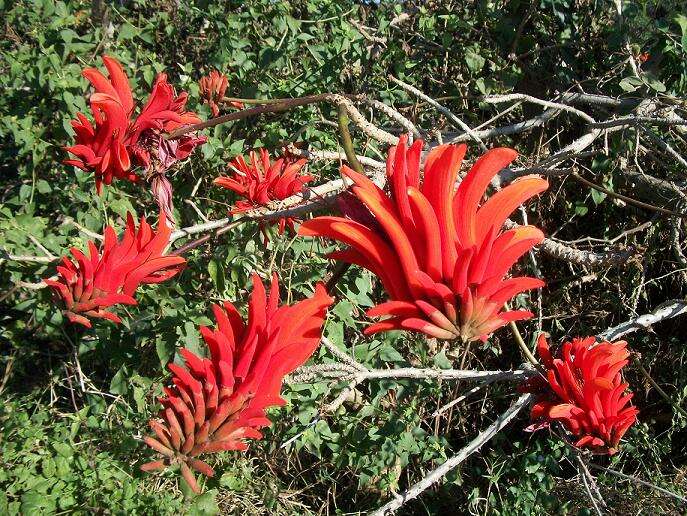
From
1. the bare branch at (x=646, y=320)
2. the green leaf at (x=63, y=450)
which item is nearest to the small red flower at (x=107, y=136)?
the green leaf at (x=63, y=450)

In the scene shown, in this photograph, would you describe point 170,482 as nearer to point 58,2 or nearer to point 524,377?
point 524,377

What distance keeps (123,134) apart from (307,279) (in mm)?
826

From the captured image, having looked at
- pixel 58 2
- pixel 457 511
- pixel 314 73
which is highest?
pixel 58 2

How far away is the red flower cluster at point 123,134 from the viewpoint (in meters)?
1.04

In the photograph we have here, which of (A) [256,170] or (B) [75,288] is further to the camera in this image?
(A) [256,170]

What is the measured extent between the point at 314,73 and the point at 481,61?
1.91 feet

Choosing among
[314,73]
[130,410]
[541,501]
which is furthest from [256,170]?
[541,501]

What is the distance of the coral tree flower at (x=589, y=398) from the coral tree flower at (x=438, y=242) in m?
0.43

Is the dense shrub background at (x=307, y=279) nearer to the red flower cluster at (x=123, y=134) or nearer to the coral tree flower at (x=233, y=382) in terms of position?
the red flower cluster at (x=123, y=134)

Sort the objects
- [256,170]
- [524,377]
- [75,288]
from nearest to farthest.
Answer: [75,288], [524,377], [256,170]

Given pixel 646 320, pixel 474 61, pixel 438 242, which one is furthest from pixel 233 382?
pixel 474 61

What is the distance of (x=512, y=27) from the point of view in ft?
7.45

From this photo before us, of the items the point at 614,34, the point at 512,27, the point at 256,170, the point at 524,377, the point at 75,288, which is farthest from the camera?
the point at 512,27

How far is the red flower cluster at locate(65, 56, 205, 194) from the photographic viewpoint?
1.04m
